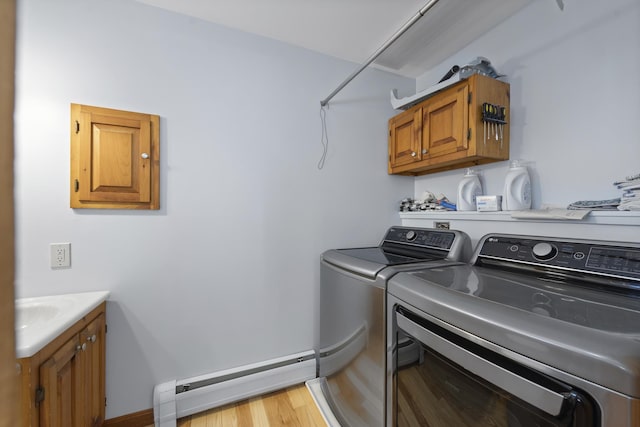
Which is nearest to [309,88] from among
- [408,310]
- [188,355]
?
[408,310]

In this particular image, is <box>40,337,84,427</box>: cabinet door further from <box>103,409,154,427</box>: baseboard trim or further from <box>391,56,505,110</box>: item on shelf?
<box>391,56,505,110</box>: item on shelf

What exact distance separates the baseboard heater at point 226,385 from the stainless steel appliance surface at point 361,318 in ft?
0.61

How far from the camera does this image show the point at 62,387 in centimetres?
98

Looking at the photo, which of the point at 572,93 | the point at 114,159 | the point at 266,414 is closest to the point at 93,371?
the point at 266,414

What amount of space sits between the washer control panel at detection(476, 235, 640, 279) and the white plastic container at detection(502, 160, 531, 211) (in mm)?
288

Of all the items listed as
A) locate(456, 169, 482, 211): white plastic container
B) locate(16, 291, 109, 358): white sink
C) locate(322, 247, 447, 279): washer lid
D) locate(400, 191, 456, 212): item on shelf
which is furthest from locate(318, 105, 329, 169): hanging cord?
locate(16, 291, 109, 358): white sink

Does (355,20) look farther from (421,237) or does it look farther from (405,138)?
(421,237)

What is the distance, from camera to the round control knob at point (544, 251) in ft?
3.54

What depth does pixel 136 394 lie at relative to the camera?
1.42 metres

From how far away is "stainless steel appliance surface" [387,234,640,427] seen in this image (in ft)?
1.72

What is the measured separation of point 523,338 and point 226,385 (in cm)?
162

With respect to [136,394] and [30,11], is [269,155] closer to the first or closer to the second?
[30,11]

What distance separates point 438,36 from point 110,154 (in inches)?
86.6

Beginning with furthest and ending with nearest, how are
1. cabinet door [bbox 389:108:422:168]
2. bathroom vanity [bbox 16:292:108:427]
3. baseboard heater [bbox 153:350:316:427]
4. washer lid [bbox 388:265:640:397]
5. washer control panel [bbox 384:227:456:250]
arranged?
cabinet door [bbox 389:108:422:168], washer control panel [bbox 384:227:456:250], baseboard heater [bbox 153:350:316:427], bathroom vanity [bbox 16:292:108:427], washer lid [bbox 388:265:640:397]
